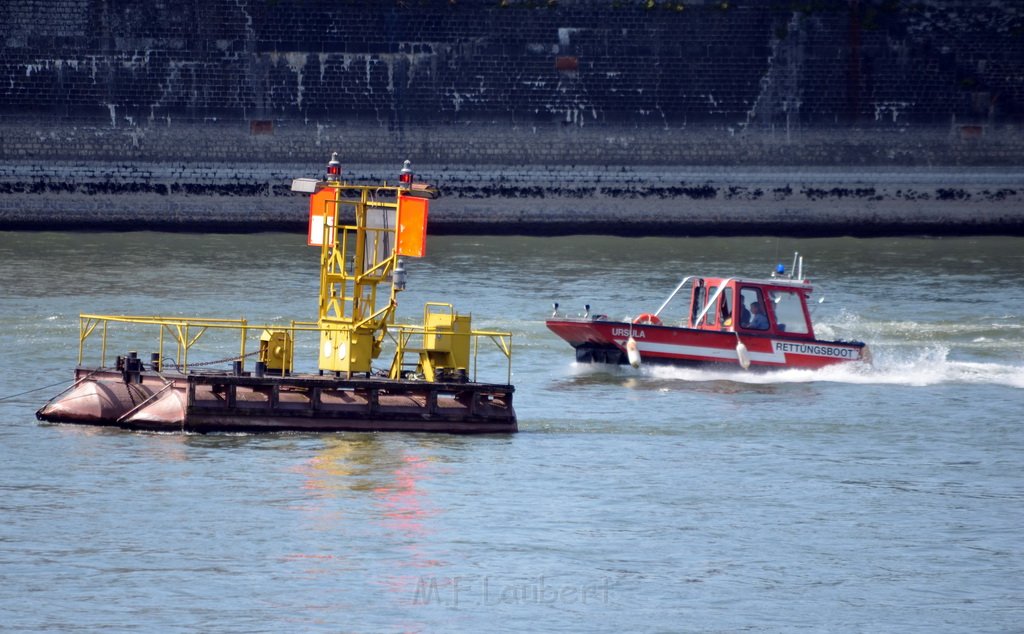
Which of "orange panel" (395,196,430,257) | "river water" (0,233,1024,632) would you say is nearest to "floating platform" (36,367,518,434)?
"river water" (0,233,1024,632)

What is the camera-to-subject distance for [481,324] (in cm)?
2978

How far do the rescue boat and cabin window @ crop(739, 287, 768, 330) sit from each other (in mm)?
6148

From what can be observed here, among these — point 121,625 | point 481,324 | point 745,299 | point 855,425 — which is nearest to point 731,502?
point 855,425

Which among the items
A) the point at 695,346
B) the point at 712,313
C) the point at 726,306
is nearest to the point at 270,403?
the point at 695,346

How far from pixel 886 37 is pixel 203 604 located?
130ft

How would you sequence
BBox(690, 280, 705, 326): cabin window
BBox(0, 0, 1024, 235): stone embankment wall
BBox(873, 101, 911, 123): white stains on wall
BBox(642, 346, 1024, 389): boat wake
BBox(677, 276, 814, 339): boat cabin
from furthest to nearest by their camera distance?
BBox(873, 101, 911, 123): white stains on wall
BBox(0, 0, 1024, 235): stone embankment wall
BBox(690, 280, 705, 326): cabin window
BBox(677, 276, 814, 339): boat cabin
BBox(642, 346, 1024, 389): boat wake

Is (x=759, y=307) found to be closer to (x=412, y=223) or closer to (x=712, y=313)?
(x=712, y=313)

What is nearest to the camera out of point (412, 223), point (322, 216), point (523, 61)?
point (412, 223)

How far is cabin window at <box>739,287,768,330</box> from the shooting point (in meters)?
25.7

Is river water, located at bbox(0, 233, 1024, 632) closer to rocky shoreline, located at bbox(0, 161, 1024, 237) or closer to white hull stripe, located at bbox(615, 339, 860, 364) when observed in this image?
white hull stripe, located at bbox(615, 339, 860, 364)

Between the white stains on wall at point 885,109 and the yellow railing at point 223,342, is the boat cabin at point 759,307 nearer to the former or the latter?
the yellow railing at point 223,342

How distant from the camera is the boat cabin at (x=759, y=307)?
25547 mm

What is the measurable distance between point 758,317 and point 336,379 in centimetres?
792

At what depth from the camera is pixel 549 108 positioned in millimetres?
50344
